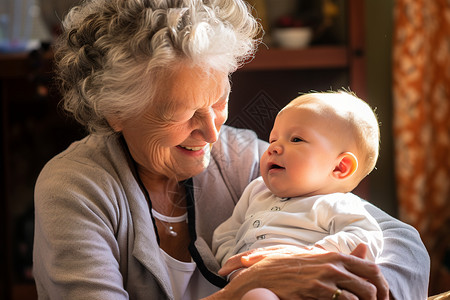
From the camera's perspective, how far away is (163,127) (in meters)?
1.42

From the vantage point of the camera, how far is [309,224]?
1267 mm

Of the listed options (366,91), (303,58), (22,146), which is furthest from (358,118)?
(22,146)

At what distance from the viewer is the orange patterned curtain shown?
2816mm

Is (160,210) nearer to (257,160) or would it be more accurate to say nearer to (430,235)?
(257,160)

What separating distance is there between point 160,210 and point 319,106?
1.70ft

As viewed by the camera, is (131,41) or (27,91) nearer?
(131,41)

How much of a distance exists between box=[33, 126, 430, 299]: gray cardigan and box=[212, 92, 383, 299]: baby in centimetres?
11

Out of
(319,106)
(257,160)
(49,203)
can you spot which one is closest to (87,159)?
(49,203)

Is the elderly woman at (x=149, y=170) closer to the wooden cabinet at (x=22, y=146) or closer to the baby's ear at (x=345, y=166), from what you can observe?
the baby's ear at (x=345, y=166)

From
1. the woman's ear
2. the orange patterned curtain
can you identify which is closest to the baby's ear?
the woman's ear

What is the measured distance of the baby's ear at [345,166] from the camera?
1302 millimetres

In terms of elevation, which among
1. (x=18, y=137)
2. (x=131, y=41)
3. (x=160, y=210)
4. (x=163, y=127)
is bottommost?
(x=18, y=137)

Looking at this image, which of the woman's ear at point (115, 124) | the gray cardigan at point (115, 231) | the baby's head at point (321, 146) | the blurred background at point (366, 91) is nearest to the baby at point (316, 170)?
the baby's head at point (321, 146)

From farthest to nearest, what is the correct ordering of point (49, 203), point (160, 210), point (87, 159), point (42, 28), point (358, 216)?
point (42, 28) → point (160, 210) → point (87, 159) → point (49, 203) → point (358, 216)
